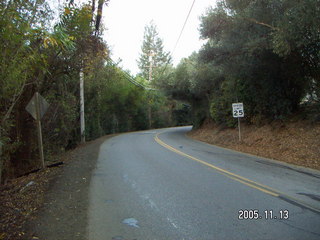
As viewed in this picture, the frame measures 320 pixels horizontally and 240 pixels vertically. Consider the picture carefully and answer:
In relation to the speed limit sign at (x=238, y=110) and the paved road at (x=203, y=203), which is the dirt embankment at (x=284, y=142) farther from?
the paved road at (x=203, y=203)

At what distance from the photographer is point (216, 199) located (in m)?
5.89

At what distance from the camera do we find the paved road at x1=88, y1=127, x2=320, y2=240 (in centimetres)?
435

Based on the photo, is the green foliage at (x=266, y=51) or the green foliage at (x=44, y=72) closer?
the green foliage at (x=44, y=72)

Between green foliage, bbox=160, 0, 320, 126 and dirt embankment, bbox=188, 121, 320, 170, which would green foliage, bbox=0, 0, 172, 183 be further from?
dirt embankment, bbox=188, 121, 320, 170

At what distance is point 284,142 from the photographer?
1344cm

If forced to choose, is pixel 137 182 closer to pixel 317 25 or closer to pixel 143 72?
pixel 317 25

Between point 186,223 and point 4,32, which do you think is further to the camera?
point 4,32

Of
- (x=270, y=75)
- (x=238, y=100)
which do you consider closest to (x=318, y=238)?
(x=270, y=75)

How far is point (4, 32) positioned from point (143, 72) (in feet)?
200

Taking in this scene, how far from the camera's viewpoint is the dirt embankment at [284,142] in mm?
11284
